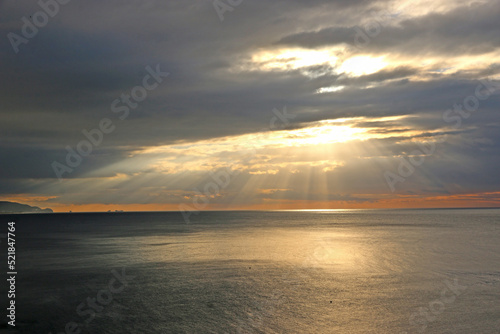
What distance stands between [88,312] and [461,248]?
69.7m

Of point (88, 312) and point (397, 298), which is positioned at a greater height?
point (397, 298)

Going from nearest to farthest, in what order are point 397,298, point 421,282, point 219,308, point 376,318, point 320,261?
point 376,318
point 219,308
point 397,298
point 421,282
point 320,261

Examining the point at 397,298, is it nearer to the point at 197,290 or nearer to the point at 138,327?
the point at 197,290

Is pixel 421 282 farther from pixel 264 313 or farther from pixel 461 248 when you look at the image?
pixel 461 248

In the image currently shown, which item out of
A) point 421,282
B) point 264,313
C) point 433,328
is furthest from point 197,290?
point 421,282

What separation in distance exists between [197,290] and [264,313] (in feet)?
32.6

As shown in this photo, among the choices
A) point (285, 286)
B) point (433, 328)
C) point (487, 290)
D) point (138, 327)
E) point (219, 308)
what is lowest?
point (138, 327)

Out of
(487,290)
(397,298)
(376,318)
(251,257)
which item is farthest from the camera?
(251,257)

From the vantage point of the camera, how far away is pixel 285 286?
132 ft

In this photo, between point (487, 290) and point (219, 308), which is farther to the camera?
point (487, 290)

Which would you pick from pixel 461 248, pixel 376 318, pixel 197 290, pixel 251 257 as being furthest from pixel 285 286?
pixel 461 248

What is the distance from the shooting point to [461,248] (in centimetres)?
7519

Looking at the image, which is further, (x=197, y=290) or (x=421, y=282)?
(x=421, y=282)

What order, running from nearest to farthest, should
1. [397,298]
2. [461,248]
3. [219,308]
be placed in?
[219,308] < [397,298] < [461,248]
